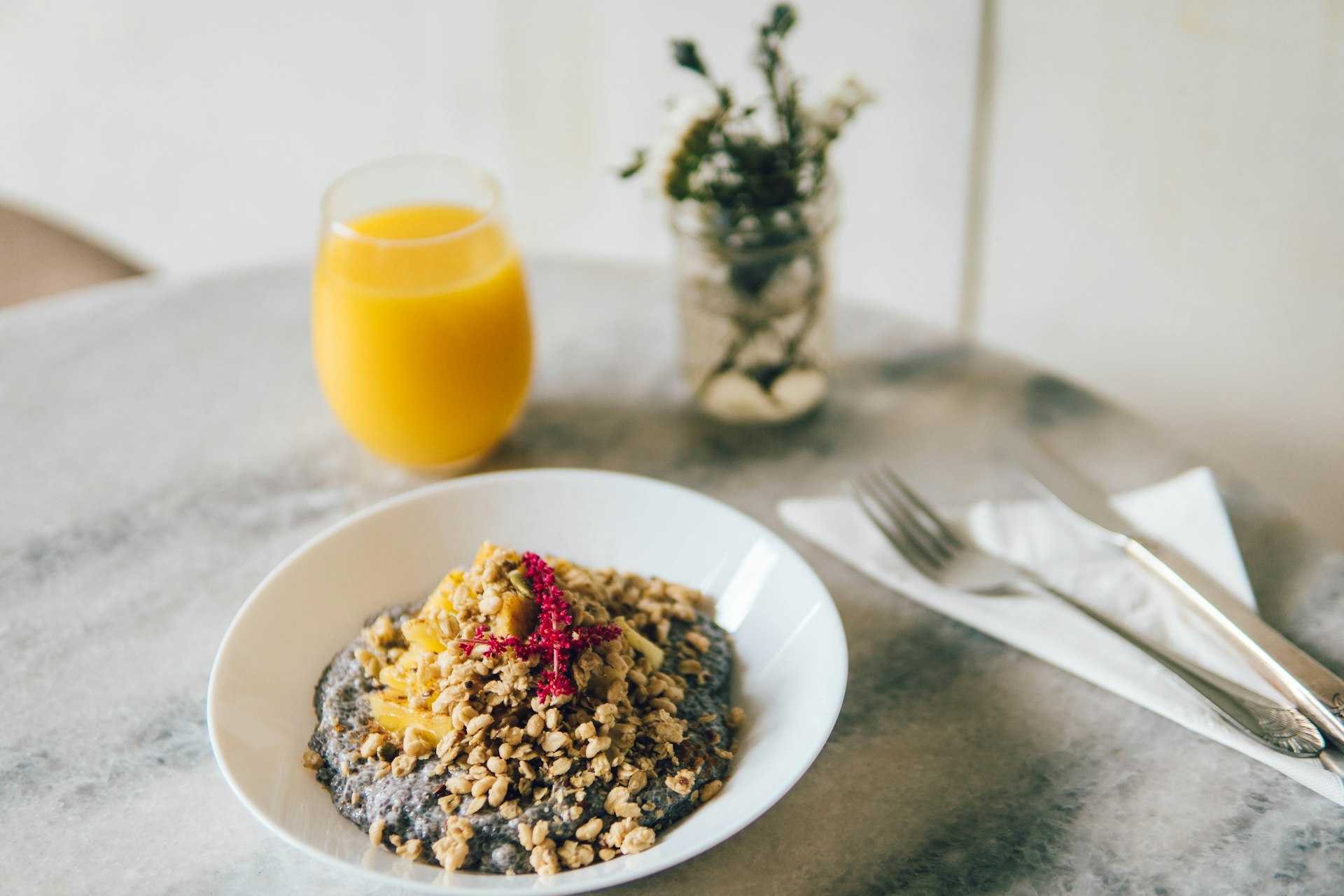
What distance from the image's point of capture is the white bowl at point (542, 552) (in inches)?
24.2

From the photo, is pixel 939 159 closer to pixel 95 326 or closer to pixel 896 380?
pixel 896 380

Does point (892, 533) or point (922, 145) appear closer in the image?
point (892, 533)

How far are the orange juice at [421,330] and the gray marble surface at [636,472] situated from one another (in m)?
0.07

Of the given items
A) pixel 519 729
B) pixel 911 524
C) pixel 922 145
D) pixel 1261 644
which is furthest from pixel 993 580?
pixel 922 145

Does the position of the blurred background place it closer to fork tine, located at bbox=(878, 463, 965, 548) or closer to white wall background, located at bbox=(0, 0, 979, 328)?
white wall background, located at bbox=(0, 0, 979, 328)

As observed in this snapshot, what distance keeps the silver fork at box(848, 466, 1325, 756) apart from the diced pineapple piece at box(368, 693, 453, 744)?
415 mm

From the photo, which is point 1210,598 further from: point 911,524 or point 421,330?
point 421,330

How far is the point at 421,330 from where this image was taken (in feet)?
3.10

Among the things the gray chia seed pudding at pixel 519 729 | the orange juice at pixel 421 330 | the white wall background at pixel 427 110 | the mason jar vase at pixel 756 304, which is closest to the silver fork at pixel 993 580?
the mason jar vase at pixel 756 304

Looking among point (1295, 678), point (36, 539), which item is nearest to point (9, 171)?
point (36, 539)

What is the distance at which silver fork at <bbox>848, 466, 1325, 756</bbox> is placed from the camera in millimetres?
710

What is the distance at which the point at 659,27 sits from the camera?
1.75 meters

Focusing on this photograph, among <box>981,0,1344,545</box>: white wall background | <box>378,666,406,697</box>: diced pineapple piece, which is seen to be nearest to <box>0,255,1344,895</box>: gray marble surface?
<box>378,666,406,697</box>: diced pineapple piece

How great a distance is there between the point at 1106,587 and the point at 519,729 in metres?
0.49
